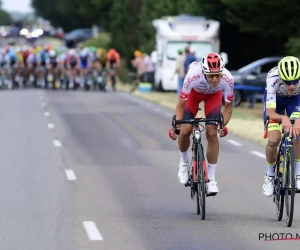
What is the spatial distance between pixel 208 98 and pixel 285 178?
58.8 inches

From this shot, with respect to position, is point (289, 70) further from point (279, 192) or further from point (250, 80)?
point (250, 80)

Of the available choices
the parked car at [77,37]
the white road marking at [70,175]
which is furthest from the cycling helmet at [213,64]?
the parked car at [77,37]

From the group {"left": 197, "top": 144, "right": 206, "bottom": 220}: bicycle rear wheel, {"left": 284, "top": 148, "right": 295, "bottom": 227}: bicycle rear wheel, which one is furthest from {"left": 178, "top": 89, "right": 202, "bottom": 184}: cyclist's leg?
{"left": 284, "top": 148, "right": 295, "bottom": 227}: bicycle rear wheel

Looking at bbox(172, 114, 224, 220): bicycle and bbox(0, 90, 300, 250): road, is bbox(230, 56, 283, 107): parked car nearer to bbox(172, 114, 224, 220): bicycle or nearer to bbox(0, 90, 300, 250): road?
bbox(0, 90, 300, 250): road

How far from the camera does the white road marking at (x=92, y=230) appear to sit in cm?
959

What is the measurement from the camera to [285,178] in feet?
33.5

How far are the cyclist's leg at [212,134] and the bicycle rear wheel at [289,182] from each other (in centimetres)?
97

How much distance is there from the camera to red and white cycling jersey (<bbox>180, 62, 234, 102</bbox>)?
426 inches

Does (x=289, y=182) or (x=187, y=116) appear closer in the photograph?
(x=289, y=182)

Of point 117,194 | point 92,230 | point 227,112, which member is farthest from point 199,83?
point 117,194

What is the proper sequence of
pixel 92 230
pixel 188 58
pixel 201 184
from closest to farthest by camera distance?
pixel 92 230
pixel 201 184
pixel 188 58

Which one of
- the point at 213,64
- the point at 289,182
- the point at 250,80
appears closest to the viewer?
the point at 289,182

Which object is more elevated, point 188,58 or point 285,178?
point 285,178

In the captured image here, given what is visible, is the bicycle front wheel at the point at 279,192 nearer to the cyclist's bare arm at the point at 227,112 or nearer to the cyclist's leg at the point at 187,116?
the cyclist's bare arm at the point at 227,112
